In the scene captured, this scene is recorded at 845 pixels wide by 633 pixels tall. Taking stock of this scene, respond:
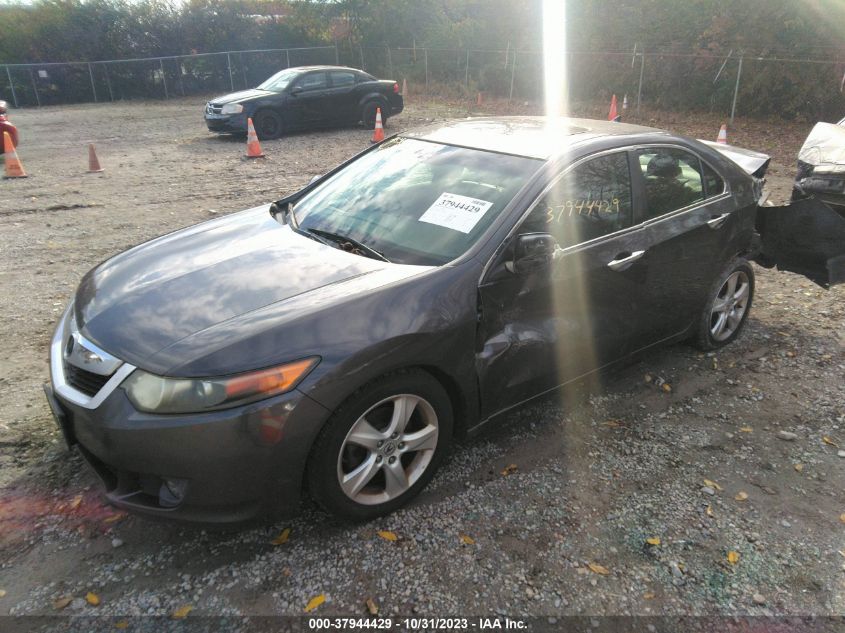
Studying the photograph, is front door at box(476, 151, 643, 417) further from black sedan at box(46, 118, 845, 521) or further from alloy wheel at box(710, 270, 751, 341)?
alloy wheel at box(710, 270, 751, 341)

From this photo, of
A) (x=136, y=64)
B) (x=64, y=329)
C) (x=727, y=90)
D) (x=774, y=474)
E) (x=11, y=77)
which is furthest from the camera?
(x=136, y=64)

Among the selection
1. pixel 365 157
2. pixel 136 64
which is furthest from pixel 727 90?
pixel 136 64

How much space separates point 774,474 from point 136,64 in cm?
2764

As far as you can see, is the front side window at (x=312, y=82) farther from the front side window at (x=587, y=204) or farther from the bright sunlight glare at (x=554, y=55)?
the front side window at (x=587, y=204)

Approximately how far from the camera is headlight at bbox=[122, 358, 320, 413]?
2.34 metres

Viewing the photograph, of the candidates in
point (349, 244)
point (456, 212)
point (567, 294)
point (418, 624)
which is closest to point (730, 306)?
point (567, 294)

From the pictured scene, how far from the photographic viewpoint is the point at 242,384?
7.72 ft

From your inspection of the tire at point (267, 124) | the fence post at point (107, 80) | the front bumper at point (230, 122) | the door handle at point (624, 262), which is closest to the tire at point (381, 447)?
the door handle at point (624, 262)

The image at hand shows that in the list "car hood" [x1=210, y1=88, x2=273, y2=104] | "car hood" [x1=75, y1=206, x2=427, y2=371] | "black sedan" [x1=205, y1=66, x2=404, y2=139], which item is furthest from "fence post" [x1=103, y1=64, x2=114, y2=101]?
"car hood" [x1=75, y1=206, x2=427, y2=371]

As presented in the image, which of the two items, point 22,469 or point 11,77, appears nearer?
point 22,469

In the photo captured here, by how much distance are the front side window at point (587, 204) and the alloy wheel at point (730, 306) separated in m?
1.29

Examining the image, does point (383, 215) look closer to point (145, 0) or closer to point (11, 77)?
point (11, 77)

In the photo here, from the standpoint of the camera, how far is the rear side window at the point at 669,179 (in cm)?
371

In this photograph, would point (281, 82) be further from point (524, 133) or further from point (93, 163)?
point (524, 133)
